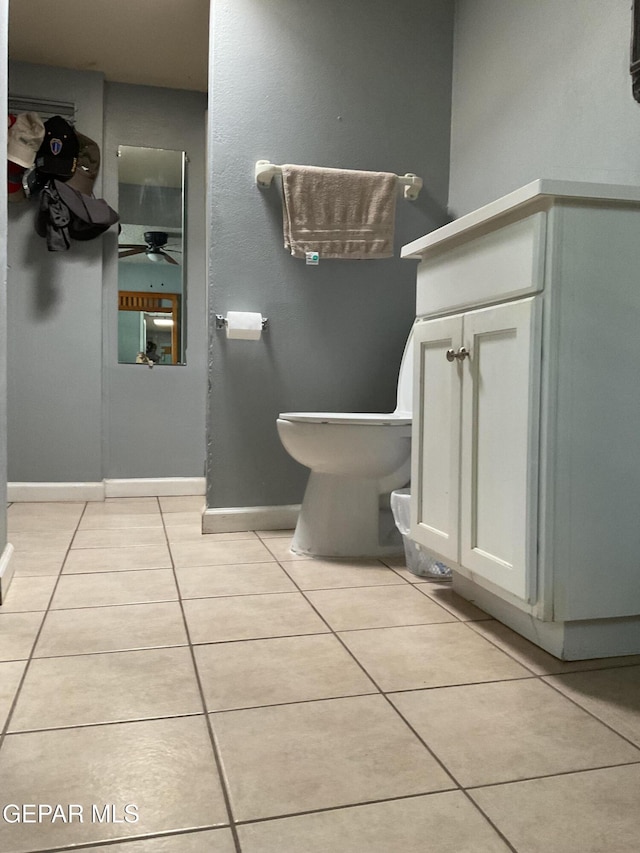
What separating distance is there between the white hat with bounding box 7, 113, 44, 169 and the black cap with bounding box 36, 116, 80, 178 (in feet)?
0.10

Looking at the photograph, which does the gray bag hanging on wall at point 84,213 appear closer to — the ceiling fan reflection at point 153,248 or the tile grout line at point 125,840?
the ceiling fan reflection at point 153,248

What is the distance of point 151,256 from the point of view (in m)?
3.41

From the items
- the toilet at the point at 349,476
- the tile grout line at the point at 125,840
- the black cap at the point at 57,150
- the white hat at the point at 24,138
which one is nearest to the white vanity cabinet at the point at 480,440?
the toilet at the point at 349,476

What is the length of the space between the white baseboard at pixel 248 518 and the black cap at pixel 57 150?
177 centimetres

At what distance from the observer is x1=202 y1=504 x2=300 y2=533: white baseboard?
2.53 meters

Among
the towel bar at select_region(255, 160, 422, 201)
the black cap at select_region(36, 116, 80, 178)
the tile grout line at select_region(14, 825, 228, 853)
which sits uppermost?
the black cap at select_region(36, 116, 80, 178)

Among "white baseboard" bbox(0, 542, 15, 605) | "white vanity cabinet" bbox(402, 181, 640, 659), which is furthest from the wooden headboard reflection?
"white vanity cabinet" bbox(402, 181, 640, 659)

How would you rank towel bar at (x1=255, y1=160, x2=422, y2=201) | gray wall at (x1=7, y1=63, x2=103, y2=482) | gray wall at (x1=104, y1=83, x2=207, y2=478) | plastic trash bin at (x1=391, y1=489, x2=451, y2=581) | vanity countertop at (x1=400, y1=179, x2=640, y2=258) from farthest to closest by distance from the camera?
gray wall at (x1=104, y1=83, x2=207, y2=478)
gray wall at (x1=7, y1=63, x2=103, y2=482)
towel bar at (x1=255, y1=160, x2=422, y2=201)
plastic trash bin at (x1=391, y1=489, x2=451, y2=581)
vanity countertop at (x1=400, y1=179, x2=640, y2=258)

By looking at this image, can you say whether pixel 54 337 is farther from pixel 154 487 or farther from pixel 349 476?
pixel 349 476

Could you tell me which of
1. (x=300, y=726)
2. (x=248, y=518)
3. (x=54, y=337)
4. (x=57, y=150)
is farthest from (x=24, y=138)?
(x=300, y=726)

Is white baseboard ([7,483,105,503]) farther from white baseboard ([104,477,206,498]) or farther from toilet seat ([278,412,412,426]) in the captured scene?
toilet seat ([278,412,412,426])

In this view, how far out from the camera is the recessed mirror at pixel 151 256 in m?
3.37

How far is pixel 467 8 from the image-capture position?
2582 mm

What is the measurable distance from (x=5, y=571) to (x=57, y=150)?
7.11ft
